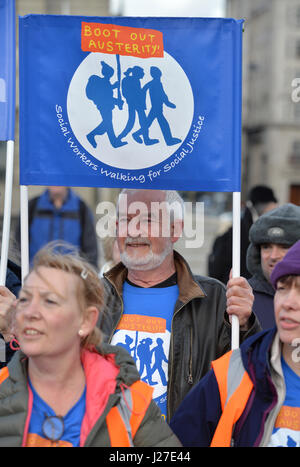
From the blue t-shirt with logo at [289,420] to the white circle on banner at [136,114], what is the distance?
1.24 meters

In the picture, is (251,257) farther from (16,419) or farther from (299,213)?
(16,419)

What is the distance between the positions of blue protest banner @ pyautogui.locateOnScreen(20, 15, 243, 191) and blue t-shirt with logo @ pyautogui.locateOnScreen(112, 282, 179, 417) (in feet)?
1.86

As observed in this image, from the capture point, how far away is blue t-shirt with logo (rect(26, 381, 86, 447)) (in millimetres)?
2029

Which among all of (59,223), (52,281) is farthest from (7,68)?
(59,223)

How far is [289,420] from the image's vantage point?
207 cm

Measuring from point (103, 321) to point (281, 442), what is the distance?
115 centimetres

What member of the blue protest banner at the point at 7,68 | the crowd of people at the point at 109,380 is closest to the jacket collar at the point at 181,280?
the crowd of people at the point at 109,380

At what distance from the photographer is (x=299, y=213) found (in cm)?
387

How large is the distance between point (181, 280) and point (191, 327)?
27cm

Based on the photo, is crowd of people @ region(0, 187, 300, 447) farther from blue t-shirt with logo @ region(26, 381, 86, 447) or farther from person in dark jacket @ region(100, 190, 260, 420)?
person in dark jacket @ region(100, 190, 260, 420)

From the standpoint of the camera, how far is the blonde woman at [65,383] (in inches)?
80.0

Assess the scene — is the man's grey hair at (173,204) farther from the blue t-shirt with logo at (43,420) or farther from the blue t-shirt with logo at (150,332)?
the blue t-shirt with logo at (43,420)

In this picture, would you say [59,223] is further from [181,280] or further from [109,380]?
[109,380]

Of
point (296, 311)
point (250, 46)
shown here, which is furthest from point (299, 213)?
point (250, 46)
